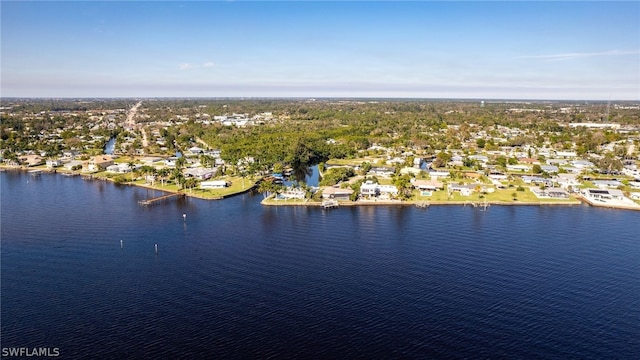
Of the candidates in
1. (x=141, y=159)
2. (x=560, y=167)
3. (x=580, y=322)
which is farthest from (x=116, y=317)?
(x=560, y=167)

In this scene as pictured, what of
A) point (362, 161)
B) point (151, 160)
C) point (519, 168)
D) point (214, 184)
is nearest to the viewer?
point (214, 184)

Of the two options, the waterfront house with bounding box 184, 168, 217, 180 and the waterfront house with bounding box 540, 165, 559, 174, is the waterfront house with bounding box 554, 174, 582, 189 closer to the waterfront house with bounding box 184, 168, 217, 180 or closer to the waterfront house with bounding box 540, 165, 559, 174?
the waterfront house with bounding box 540, 165, 559, 174

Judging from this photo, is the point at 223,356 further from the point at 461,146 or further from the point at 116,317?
the point at 461,146

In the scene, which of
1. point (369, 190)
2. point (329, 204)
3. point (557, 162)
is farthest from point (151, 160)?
point (557, 162)

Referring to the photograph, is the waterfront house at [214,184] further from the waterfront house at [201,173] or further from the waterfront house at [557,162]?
the waterfront house at [557,162]

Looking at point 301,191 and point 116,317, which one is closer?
point 116,317

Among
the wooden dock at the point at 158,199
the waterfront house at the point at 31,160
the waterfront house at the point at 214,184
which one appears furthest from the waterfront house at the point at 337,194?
the waterfront house at the point at 31,160

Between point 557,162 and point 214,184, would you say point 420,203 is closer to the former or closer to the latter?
point 214,184

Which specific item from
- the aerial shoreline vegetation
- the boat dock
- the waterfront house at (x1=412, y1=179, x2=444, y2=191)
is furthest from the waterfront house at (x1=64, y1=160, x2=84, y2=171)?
the waterfront house at (x1=412, y1=179, x2=444, y2=191)
